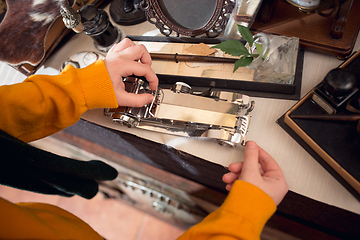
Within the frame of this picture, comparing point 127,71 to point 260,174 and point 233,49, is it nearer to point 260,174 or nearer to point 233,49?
point 233,49

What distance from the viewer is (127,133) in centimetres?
73

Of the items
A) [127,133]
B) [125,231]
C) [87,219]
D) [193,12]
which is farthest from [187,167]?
[87,219]

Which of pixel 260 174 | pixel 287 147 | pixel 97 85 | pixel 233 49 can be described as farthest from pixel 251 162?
pixel 97 85

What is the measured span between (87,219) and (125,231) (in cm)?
25

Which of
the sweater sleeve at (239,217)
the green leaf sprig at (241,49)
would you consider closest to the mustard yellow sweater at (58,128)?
the sweater sleeve at (239,217)

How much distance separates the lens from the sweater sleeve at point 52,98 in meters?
0.54

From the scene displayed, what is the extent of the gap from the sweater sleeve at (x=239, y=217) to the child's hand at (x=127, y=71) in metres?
0.32

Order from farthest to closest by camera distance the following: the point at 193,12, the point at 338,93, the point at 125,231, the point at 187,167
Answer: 1. the point at 125,231
2. the point at 187,167
3. the point at 193,12
4. the point at 338,93

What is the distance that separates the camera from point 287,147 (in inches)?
24.6

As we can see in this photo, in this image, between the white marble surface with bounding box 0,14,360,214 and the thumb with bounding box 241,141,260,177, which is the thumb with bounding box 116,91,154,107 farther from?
the thumb with bounding box 241,141,260,177

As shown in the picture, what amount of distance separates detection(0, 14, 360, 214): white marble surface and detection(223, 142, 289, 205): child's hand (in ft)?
0.30

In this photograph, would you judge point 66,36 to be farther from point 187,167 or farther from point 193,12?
point 187,167

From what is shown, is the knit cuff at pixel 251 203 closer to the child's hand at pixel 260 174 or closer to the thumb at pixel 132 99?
the child's hand at pixel 260 174

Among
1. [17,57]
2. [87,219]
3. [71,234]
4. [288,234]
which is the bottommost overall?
[87,219]
